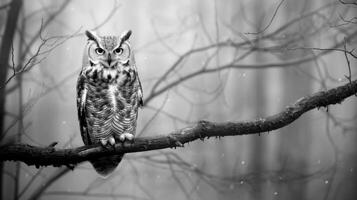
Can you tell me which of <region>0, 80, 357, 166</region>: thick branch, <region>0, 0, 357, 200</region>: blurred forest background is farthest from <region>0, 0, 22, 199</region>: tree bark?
<region>0, 80, 357, 166</region>: thick branch

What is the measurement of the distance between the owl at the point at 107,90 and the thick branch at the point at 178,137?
0.45 feet

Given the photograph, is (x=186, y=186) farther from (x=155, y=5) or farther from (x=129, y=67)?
(x=155, y=5)

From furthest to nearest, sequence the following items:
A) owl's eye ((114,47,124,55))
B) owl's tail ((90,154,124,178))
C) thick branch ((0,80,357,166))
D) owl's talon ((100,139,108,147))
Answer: owl's tail ((90,154,124,178)) < owl's eye ((114,47,124,55)) < owl's talon ((100,139,108,147)) < thick branch ((0,80,357,166))

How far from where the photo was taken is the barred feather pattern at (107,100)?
1540 mm

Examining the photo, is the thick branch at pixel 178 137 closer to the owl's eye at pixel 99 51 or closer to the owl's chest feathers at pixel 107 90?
the owl's chest feathers at pixel 107 90

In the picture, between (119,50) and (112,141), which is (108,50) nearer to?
(119,50)

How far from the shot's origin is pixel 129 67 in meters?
1.59

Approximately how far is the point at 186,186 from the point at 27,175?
2.37ft

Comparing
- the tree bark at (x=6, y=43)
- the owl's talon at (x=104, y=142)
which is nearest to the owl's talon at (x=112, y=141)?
the owl's talon at (x=104, y=142)

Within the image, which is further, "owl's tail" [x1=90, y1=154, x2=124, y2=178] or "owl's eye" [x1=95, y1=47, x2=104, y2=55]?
"owl's tail" [x1=90, y1=154, x2=124, y2=178]

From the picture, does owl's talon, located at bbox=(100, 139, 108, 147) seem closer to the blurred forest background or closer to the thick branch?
the thick branch

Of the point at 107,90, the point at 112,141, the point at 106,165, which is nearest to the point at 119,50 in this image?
the point at 107,90

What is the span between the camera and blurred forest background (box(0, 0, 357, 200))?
1777 millimetres

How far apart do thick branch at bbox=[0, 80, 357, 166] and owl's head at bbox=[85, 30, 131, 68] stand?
0.33 m
